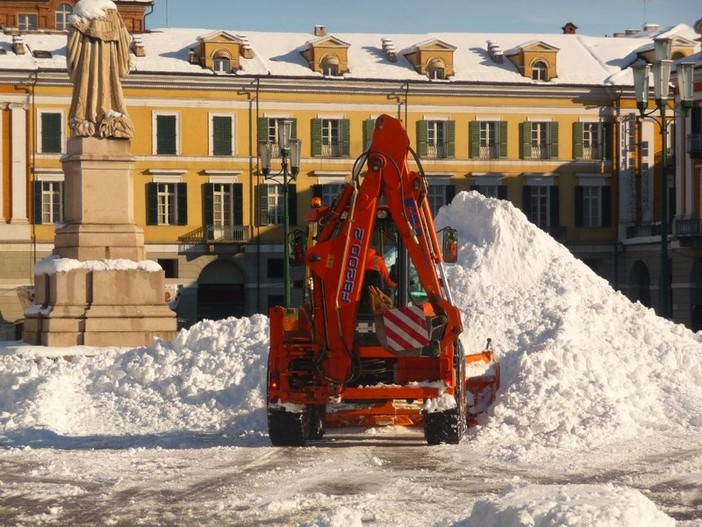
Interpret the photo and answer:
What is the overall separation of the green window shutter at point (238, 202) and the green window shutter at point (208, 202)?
0.85 metres

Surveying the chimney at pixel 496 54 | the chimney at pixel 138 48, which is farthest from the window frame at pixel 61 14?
the chimney at pixel 496 54

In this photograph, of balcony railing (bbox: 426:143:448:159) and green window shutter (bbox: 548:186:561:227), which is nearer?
balcony railing (bbox: 426:143:448:159)

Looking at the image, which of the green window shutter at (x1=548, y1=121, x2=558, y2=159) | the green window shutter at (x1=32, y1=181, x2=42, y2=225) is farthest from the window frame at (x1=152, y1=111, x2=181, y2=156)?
the green window shutter at (x1=548, y1=121, x2=558, y2=159)

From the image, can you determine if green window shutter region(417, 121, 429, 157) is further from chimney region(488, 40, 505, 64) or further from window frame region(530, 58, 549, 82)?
Answer: window frame region(530, 58, 549, 82)

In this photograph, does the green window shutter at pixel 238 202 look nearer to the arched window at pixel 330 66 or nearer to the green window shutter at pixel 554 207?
the arched window at pixel 330 66

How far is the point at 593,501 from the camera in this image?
10.6 metres

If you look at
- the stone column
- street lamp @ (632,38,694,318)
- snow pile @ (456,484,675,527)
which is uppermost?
street lamp @ (632,38,694,318)

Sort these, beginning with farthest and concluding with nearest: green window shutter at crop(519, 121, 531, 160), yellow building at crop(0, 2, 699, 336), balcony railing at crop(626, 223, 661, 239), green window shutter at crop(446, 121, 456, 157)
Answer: green window shutter at crop(519, 121, 531, 160) < green window shutter at crop(446, 121, 456, 157) < balcony railing at crop(626, 223, 661, 239) < yellow building at crop(0, 2, 699, 336)

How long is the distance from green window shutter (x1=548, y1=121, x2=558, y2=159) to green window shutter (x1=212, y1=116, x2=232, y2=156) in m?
12.8

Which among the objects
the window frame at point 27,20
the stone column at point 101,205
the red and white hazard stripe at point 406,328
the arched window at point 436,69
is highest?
the window frame at point 27,20

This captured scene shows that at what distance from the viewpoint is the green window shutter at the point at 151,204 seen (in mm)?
60097

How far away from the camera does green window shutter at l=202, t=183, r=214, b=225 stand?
60.8m

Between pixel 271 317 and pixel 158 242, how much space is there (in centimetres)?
4221

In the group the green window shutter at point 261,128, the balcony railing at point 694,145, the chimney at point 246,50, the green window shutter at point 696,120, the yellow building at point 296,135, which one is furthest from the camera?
the chimney at point 246,50
